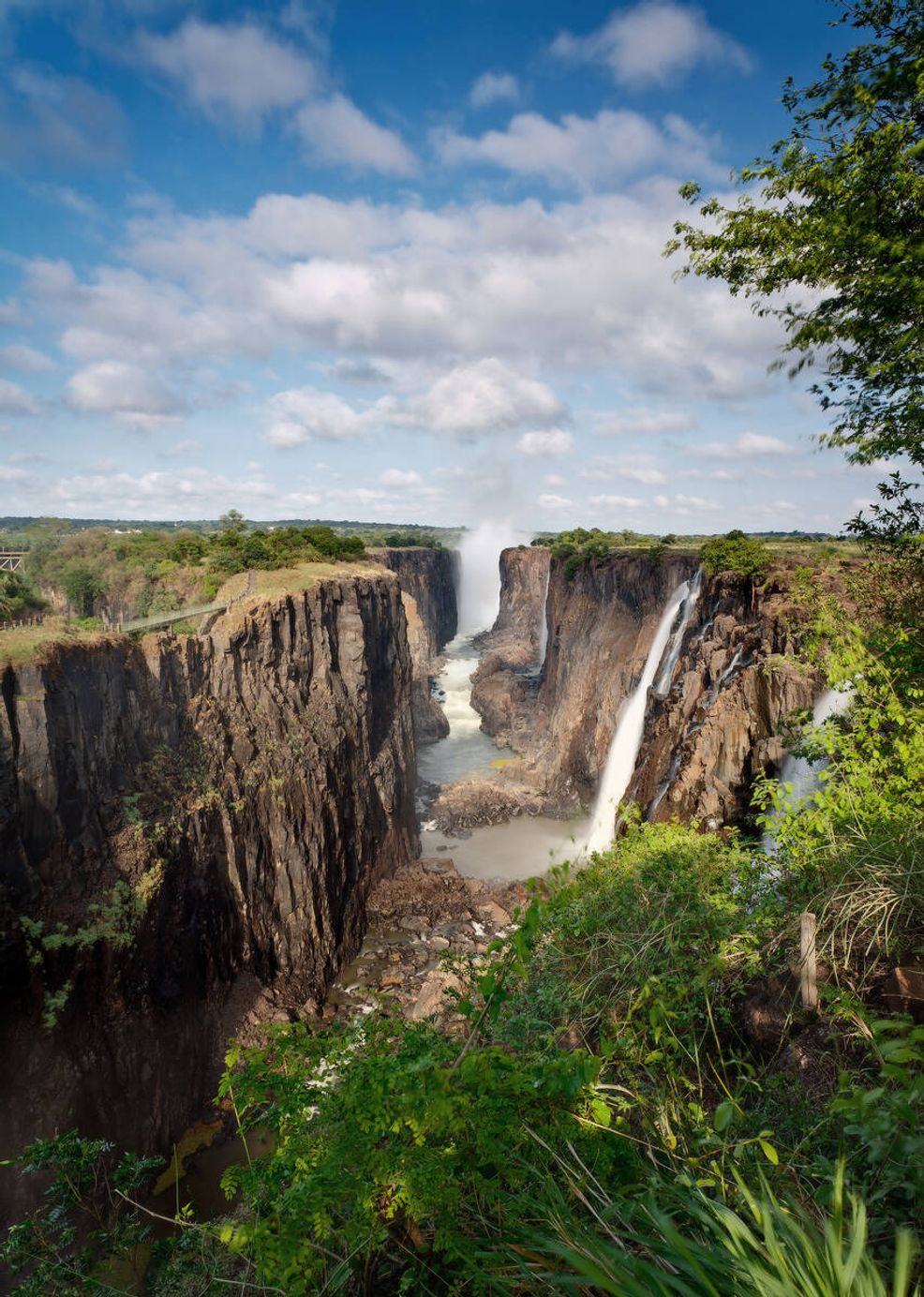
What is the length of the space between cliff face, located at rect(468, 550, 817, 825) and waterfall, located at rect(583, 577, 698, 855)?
1.20 metres

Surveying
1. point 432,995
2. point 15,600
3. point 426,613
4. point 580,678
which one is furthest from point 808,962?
point 426,613

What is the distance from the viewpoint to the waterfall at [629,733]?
28.0 m

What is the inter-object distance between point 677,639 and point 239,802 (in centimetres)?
1952

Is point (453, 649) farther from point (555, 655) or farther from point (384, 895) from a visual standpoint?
point (384, 895)

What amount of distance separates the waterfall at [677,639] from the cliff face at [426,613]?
87.3ft

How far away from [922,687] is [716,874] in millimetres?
3802

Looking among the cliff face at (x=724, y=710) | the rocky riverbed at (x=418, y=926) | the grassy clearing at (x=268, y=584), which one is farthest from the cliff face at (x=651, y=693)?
the grassy clearing at (x=268, y=584)

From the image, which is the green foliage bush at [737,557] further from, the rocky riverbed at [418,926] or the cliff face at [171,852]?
the cliff face at [171,852]

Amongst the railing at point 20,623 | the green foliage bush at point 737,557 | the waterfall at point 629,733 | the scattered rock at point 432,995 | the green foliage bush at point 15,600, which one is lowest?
the scattered rock at point 432,995

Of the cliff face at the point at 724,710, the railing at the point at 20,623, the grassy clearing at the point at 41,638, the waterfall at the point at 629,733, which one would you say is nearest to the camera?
the grassy clearing at the point at 41,638

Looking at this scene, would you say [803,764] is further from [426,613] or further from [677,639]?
[426,613]

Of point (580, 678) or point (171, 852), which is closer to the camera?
point (171, 852)

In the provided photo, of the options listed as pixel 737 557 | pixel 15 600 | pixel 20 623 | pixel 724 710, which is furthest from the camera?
pixel 737 557

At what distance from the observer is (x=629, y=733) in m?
29.8
